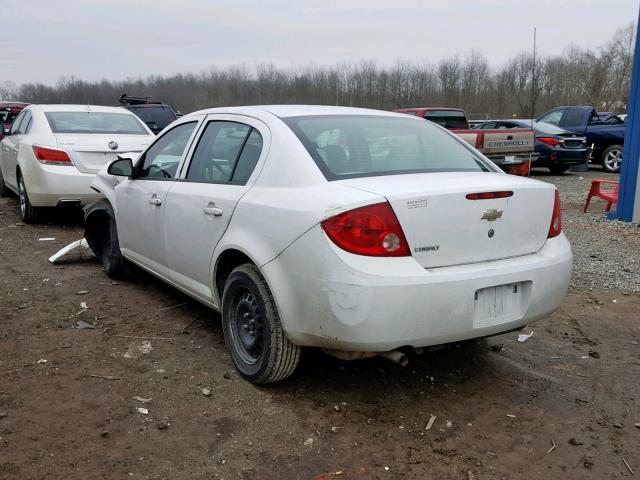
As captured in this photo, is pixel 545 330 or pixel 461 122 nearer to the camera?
pixel 545 330

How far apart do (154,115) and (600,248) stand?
466 inches

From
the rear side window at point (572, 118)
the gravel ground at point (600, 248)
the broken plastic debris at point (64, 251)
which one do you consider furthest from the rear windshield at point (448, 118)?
the broken plastic debris at point (64, 251)

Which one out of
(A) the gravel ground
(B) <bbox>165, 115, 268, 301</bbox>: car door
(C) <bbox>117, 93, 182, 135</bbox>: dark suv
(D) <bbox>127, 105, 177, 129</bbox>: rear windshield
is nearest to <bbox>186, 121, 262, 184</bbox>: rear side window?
(B) <bbox>165, 115, 268, 301</bbox>: car door

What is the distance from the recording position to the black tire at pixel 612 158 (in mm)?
16234

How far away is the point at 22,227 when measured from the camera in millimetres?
8016

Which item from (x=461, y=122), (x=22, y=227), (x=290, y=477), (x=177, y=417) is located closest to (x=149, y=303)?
(x=177, y=417)

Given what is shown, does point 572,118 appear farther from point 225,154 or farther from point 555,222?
point 225,154

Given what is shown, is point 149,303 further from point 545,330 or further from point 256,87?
point 256,87

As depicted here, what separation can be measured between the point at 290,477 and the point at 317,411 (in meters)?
0.60

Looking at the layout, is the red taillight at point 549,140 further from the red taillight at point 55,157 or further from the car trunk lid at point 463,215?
the car trunk lid at point 463,215

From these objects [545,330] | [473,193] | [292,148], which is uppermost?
[292,148]

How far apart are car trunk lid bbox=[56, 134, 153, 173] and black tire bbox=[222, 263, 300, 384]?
471 cm

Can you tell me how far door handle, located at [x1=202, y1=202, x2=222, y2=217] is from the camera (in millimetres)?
3501

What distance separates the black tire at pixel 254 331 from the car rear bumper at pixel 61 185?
461 centimetres
